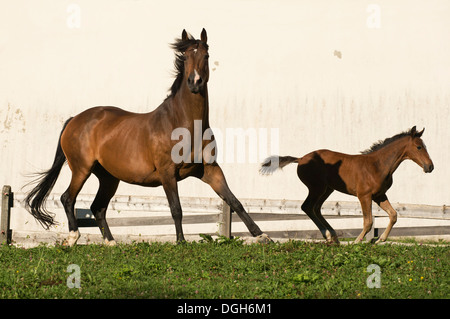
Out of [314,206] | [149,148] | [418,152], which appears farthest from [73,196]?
[418,152]

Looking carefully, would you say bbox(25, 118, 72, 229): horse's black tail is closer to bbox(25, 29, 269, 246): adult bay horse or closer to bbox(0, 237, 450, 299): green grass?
bbox(25, 29, 269, 246): adult bay horse

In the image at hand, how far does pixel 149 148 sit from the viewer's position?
8.88 meters

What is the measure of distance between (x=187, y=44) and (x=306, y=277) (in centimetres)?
390

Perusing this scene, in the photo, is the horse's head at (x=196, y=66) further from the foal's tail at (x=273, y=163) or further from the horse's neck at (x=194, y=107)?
the foal's tail at (x=273, y=163)

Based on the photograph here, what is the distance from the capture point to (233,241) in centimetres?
885

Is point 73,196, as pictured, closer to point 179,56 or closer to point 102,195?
point 102,195

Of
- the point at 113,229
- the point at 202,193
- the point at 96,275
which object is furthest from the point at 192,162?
the point at 113,229

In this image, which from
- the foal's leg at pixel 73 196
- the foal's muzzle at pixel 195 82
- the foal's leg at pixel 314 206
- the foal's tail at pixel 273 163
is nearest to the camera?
the foal's muzzle at pixel 195 82

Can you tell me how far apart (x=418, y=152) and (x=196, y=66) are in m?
5.05

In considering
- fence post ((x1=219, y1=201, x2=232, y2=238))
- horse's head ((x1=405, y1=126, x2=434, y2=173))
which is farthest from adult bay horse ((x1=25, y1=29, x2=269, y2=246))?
horse's head ((x1=405, y1=126, x2=434, y2=173))

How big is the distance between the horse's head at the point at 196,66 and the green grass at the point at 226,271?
7.42ft

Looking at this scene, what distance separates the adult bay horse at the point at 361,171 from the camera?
10.9 metres

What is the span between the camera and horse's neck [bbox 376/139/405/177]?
36.0 feet

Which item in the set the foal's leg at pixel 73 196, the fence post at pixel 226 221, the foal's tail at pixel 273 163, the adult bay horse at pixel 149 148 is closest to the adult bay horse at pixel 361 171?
the foal's tail at pixel 273 163
